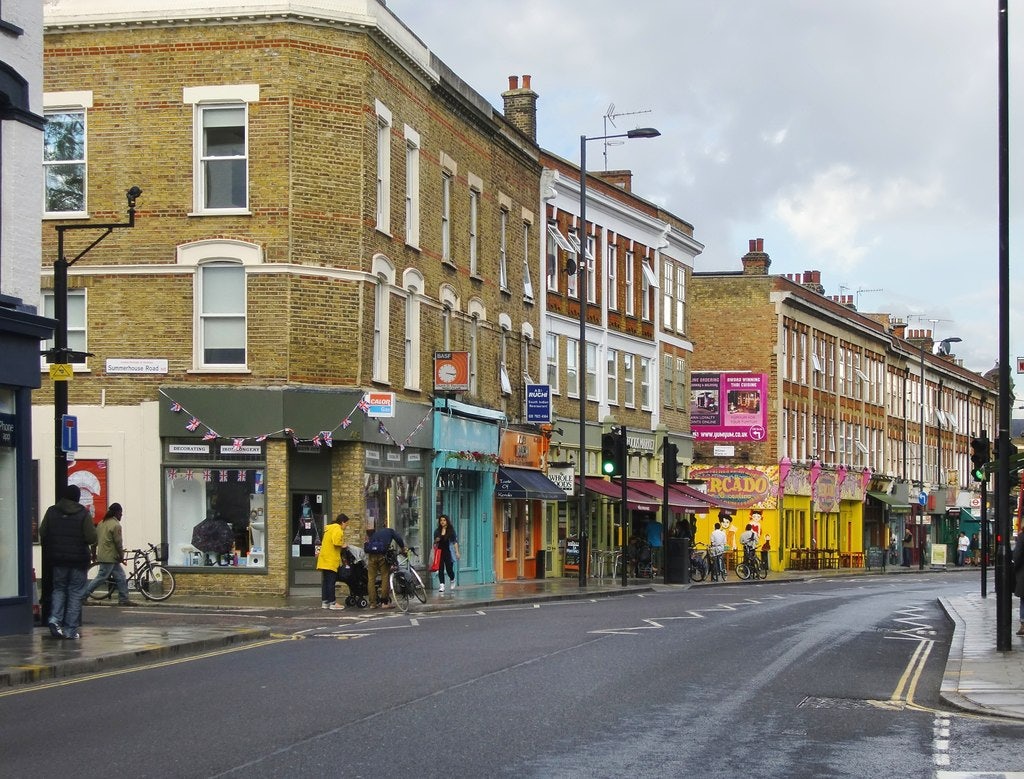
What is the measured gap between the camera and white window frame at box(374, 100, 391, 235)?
34812 millimetres

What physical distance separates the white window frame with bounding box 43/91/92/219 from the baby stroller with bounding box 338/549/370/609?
965 centimetres

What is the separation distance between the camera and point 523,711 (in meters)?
13.6

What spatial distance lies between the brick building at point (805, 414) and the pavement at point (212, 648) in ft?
108

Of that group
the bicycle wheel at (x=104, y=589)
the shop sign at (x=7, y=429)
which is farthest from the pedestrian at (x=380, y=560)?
the shop sign at (x=7, y=429)

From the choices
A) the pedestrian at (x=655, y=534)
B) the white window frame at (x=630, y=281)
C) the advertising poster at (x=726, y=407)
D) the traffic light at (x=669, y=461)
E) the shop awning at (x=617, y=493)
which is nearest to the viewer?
the traffic light at (x=669, y=461)

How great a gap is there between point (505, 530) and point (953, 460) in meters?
63.8

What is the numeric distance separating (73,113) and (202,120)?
2.73m

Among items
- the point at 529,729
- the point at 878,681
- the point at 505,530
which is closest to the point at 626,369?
the point at 505,530

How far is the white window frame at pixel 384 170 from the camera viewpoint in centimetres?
3481

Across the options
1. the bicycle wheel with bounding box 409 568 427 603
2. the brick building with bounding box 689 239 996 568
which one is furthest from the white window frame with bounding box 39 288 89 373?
the brick building with bounding box 689 239 996 568

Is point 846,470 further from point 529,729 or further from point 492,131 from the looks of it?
point 529,729

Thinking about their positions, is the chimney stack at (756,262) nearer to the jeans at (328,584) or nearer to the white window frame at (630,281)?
the white window frame at (630,281)

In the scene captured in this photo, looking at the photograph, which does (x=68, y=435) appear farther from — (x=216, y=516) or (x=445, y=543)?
(x=445, y=543)

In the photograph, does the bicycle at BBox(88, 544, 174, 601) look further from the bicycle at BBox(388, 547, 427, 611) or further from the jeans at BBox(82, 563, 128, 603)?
the bicycle at BBox(388, 547, 427, 611)
